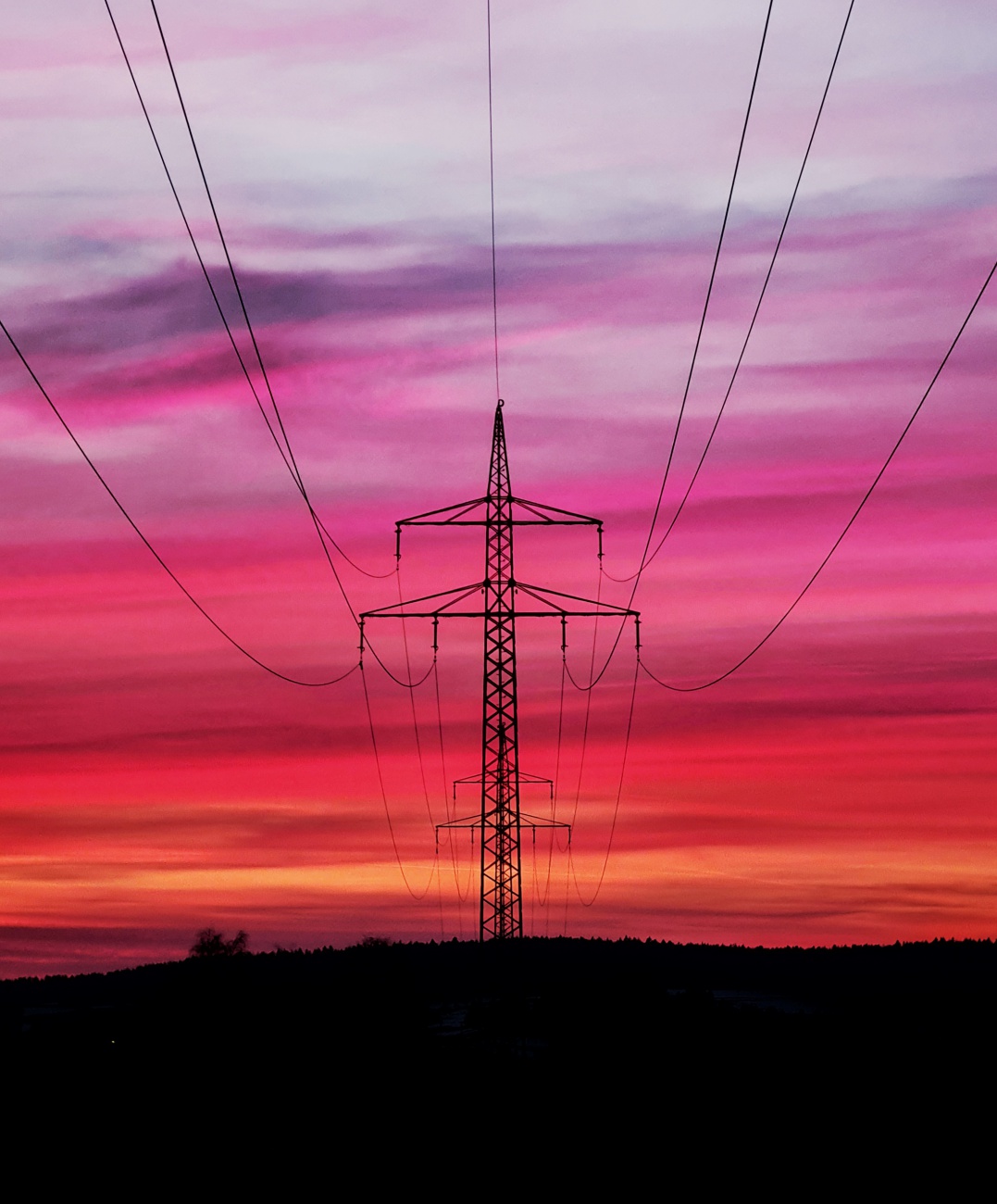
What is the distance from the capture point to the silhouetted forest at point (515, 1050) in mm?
57344

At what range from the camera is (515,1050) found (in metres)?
75.2

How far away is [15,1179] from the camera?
130 ft

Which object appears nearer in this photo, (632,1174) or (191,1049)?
(632,1174)

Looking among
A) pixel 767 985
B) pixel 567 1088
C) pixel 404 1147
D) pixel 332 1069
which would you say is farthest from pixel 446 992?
pixel 404 1147

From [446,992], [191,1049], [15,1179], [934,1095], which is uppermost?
[446,992]

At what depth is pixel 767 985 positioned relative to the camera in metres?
198

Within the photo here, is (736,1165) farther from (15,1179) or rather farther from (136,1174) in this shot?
(15,1179)

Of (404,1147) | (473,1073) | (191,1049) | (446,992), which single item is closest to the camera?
(404,1147)

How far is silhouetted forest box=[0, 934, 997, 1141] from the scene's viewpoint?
57.3 metres

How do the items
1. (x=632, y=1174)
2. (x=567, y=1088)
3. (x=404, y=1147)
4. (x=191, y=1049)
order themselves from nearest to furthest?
(x=632, y=1174), (x=404, y=1147), (x=567, y=1088), (x=191, y=1049)

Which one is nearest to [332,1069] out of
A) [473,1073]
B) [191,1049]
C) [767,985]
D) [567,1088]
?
[473,1073]

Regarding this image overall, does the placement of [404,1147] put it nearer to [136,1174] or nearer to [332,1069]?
[136,1174]

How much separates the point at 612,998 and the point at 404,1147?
4714 centimetres

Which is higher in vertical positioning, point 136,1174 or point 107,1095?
point 107,1095
